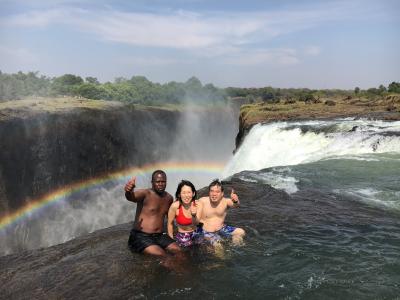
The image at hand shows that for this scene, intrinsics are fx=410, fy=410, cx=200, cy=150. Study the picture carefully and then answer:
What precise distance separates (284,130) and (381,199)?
13.4 metres

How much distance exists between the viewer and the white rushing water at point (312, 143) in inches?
744

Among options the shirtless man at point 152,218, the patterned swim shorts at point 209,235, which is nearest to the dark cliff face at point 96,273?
the shirtless man at point 152,218

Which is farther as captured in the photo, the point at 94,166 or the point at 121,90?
the point at 121,90

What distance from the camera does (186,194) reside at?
690 cm

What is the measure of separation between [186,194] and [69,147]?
36900mm

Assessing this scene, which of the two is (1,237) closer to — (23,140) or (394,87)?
(23,140)

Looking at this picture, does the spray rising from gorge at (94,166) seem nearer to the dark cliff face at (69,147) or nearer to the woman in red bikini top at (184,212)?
the dark cliff face at (69,147)

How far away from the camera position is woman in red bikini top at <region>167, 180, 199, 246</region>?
6918 millimetres

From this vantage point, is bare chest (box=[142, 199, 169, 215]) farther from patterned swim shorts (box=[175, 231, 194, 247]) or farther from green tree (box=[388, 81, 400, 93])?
green tree (box=[388, 81, 400, 93])

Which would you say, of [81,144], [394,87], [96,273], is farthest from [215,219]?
[394,87]

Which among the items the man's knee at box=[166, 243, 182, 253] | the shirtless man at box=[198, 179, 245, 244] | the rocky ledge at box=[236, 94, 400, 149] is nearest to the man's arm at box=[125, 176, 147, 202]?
the man's knee at box=[166, 243, 182, 253]

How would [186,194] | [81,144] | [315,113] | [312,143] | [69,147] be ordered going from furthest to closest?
[81,144] → [69,147] → [315,113] → [312,143] → [186,194]

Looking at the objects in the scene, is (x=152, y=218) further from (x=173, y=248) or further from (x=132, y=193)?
(x=132, y=193)

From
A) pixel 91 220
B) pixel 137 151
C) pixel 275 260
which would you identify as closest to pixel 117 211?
pixel 91 220
